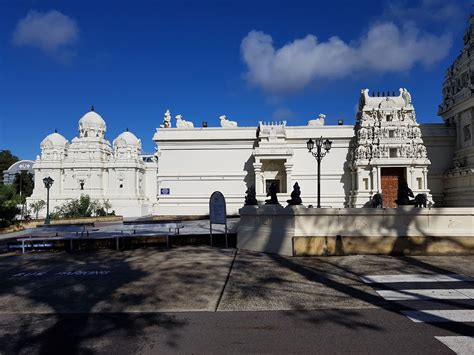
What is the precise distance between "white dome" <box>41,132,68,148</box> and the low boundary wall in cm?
6045

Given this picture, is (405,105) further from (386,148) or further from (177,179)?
(177,179)

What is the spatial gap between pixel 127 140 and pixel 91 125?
6.48m

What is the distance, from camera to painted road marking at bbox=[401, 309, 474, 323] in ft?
18.8

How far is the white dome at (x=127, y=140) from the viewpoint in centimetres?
6444

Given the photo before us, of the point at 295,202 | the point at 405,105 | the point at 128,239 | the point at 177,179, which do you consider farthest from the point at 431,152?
the point at 128,239

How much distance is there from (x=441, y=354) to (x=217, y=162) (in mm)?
32776

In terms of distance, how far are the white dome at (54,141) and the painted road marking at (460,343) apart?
66.8m

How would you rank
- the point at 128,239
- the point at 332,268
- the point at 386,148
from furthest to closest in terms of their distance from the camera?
the point at 386,148, the point at 128,239, the point at 332,268

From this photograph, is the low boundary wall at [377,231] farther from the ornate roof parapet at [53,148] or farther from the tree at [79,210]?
the ornate roof parapet at [53,148]

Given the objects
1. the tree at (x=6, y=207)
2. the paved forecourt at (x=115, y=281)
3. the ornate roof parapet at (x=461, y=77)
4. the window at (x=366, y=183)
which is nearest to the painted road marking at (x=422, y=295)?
the paved forecourt at (x=115, y=281)

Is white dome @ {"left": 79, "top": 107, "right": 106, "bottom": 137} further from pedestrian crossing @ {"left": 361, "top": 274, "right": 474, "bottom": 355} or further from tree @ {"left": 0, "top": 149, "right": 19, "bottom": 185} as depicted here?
pedestrian crossing @ {"left": 361, "top": 274, "right": 474, "bottom": 355}

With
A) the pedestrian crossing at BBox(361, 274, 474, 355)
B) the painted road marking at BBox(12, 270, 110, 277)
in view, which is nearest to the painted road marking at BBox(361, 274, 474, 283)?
the pedestrian crossing at BBox(361, 274, 474, 355)

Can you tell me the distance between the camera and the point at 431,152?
36.6 m

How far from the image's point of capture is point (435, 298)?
6.88 metres
